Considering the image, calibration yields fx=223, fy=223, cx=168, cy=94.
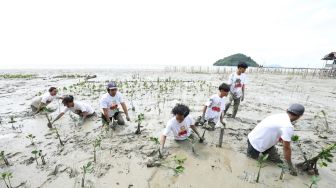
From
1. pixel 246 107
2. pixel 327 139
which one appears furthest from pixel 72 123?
pixel 327 139

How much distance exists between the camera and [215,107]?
18.4 feet

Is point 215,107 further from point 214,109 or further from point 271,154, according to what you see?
point 271,154

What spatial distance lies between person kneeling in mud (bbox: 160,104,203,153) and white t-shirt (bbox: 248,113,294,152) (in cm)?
119

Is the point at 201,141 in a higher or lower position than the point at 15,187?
higher

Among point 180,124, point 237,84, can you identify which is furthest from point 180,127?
point 237,84

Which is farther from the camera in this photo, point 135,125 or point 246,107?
point 246,107

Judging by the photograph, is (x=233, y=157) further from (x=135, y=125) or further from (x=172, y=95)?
(x=172, y=95)

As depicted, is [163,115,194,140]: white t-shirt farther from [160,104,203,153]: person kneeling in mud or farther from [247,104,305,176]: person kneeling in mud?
[247,104,305,176]: person kneeling in mud

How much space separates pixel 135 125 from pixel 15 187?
3.04 meters

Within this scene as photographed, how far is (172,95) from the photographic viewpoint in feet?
32.8

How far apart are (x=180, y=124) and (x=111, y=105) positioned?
236cm

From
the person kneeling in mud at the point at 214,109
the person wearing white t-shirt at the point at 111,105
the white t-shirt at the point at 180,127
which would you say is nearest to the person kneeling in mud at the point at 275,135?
the white t-shirt at the point at 180,127

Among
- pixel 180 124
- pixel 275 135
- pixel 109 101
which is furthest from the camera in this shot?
pixel 109 101

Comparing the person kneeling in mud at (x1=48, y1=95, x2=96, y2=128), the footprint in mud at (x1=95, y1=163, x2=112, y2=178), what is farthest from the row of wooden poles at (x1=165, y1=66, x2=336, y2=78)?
the footprint in mud at (x1=95, y1=163, x2=112, y2=178)
